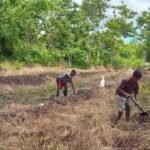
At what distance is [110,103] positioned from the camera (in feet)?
53.5

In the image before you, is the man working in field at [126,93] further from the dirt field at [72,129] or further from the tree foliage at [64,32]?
the tree foliage at [64,32]

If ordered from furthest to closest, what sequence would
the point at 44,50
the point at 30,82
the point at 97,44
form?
the point at 97,44 < the point at 44,50 < the point at 30,82

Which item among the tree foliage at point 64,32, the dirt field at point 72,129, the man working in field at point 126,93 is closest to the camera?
the dirt field at point 72,129

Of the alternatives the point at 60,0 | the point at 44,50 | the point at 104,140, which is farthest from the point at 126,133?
the point at 60,0

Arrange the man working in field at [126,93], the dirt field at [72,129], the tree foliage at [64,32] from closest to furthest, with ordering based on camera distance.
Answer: the dirt field at [72,129], the man working in field at [126,93], the tree foliage at [64,32]

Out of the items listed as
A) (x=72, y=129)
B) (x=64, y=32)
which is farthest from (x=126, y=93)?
(x=64, y=32)

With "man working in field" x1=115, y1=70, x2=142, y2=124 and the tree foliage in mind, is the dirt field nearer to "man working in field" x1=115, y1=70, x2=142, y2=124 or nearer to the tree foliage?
"man working in field" x1=115, y1=70, x2=142, y2=124

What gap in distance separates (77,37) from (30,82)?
2835cm

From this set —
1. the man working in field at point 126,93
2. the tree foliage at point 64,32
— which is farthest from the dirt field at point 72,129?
the tree foliage at point 64,32

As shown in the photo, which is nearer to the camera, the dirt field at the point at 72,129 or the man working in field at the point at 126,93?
the dirt field at the point at 72,129

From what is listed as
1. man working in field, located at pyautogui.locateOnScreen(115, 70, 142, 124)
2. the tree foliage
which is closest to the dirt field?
man working in field, located at pyautogui.locateOnScreen(115, 70, 142, 124)

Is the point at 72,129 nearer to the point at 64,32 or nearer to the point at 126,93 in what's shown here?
the point at 126,93

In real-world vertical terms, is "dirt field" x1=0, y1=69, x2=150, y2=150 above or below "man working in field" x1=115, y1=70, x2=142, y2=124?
below

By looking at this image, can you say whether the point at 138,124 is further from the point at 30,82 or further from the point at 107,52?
the point at 107,52
